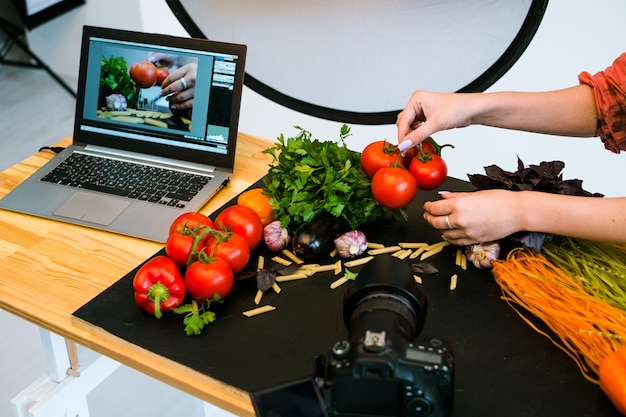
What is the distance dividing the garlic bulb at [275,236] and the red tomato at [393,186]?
0.66 ft

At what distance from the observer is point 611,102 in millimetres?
1467

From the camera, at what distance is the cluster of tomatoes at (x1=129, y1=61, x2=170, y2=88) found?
1709 mm

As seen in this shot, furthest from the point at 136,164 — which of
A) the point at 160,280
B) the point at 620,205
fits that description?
the point at 620,205

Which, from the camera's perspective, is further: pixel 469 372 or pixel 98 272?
pixel 98 272

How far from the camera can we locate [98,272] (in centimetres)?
142

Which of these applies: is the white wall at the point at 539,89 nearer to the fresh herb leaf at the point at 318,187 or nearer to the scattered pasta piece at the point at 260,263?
the fresh herb leaf at the point at 318,187

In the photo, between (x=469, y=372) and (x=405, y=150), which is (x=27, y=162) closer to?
(x=405, y=150)

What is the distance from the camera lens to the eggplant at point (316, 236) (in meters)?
1.39

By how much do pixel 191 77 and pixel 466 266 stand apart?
0.79m

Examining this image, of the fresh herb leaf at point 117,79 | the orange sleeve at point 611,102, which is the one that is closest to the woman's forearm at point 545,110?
the orange sleeve at point 611,102

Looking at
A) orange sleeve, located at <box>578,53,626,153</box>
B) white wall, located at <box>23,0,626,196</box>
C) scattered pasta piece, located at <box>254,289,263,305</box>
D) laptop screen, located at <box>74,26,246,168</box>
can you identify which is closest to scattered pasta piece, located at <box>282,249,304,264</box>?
scattered pasta piece, located at <box>254,289,263,305</box>

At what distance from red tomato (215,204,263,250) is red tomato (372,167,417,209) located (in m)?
0.24

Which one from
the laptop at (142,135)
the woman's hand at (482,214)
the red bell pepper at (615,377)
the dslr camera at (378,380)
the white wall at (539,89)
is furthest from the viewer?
the white wall at (539,89)

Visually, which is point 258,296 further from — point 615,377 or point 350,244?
point 615,377
